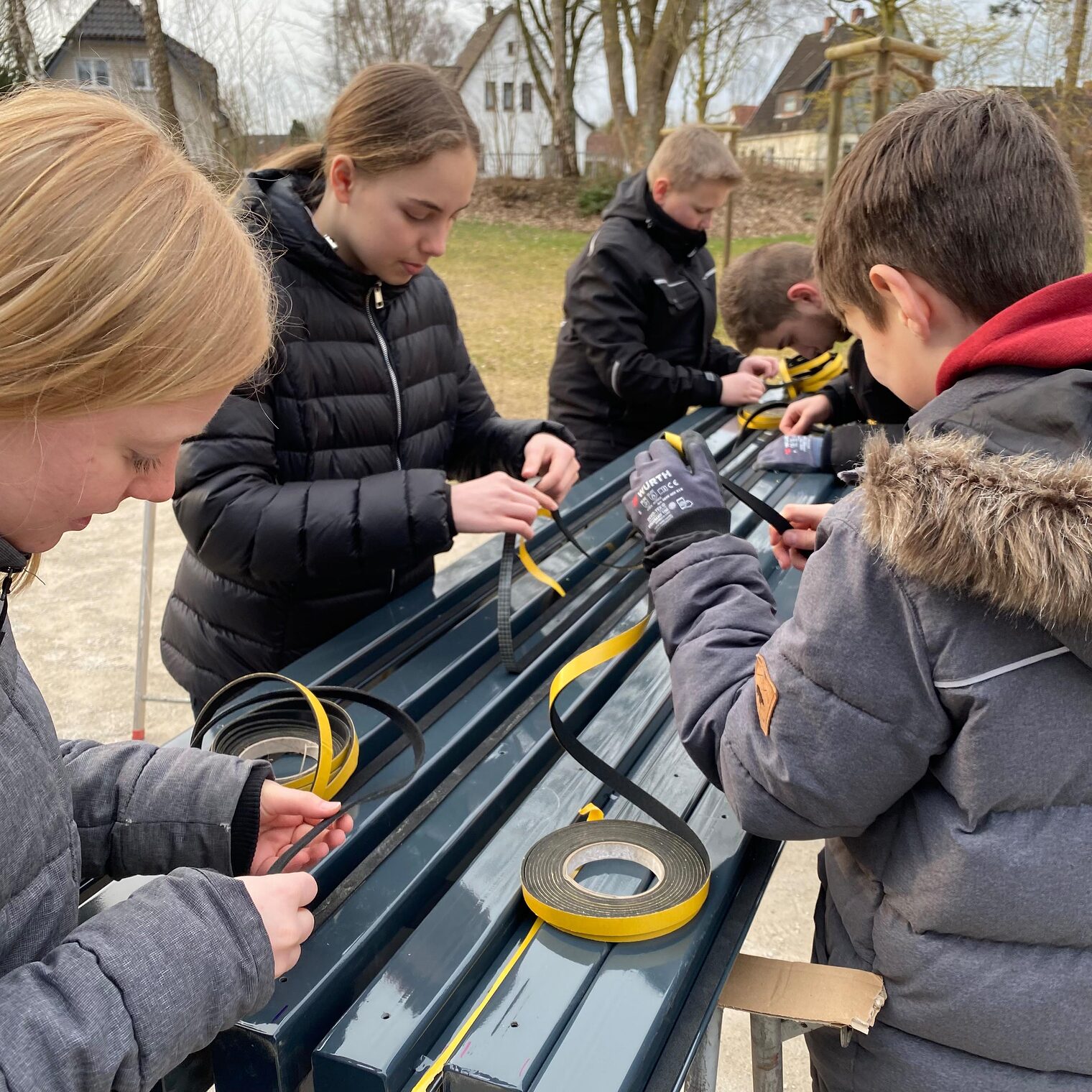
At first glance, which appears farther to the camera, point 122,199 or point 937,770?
point 937,770

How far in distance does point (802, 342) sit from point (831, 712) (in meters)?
3.06

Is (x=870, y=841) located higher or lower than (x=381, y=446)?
lower

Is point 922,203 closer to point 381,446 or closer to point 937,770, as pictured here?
point 937,770

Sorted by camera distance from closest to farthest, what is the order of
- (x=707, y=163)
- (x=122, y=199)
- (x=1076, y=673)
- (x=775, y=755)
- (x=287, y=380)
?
(x=122, y=199), (x=1076, y=673), (x=775, y=755), (x=287, y=380), (x=707, y=163)

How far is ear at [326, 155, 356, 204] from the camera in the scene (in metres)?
2.12

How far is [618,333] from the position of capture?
361cm

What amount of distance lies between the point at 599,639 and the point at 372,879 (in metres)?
0.88

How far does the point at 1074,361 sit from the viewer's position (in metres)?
1.08

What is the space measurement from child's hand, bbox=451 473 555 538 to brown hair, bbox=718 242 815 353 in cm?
216

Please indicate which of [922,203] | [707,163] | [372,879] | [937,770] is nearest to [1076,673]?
[937,770]

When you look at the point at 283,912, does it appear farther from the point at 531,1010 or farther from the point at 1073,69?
the point at 1073,69

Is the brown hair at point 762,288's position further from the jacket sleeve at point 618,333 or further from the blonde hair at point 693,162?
the jacket sleeve at point 618,333

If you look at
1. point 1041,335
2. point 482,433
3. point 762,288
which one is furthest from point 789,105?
point 1041,335

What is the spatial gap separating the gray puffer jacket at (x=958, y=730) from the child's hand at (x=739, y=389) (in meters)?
2.62
